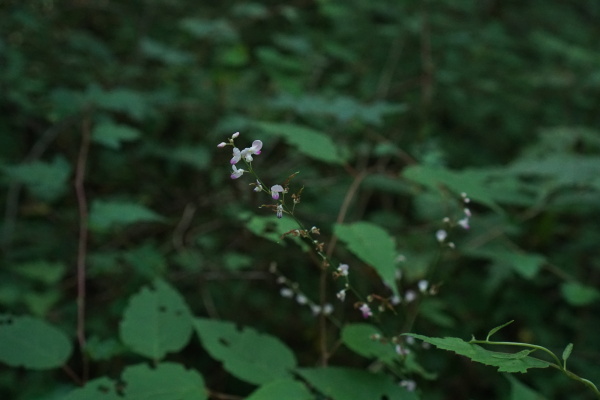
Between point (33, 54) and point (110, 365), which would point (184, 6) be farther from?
point (110, 365)

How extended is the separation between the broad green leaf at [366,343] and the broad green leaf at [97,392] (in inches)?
23.4

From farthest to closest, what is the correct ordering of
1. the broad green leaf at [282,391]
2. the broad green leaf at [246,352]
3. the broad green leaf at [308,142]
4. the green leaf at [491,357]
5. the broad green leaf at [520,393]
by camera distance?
the broad green leaf at [308,142] → the broad green leaf at [520,393] → the broad green leaf at [246,352] → the broad green leaf at [282,391] → the green leaf at [491,357]

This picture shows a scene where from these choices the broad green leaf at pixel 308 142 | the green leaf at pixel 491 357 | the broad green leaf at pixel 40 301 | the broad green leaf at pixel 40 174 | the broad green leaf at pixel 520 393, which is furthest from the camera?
the broad green leaf at pixel 40 174

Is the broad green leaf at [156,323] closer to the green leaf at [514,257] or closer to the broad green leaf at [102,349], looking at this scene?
the broad green leaf at [102,349]

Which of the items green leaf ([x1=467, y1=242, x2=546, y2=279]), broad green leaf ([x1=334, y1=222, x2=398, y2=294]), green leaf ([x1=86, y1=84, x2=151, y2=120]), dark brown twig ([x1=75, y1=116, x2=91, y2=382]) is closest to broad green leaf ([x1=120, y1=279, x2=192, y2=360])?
dark brown twig ([x1=75, y1=116, x2=91, y2=382])

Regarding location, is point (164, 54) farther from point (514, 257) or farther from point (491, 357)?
point (491, 357)

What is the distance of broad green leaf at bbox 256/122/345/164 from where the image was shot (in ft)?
5.85

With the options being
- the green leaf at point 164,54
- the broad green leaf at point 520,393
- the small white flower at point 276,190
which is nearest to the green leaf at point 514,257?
the broad green leaf at point 520,393

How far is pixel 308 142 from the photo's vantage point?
1845 millimetres

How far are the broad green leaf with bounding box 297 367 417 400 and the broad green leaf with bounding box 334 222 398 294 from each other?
0.25 metres

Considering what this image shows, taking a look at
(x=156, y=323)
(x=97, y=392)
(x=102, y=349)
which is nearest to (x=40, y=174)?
(x=102, y=349)

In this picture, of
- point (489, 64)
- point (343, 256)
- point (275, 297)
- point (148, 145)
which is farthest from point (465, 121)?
point (148, 145)

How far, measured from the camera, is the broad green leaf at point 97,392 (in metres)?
1.19

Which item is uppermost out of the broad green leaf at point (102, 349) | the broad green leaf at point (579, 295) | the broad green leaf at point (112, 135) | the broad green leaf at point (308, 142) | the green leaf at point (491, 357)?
the broad green leaf at point (308, 142)
